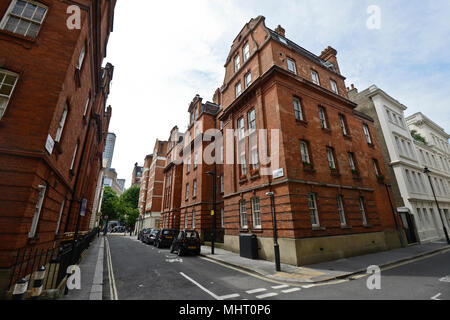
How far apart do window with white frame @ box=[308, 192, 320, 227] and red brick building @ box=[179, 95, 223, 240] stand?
1120 cm

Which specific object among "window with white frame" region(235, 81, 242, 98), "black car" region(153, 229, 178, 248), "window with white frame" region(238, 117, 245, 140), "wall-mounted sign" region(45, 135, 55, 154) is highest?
"window with white frame" region(235, 81, 242, 98)

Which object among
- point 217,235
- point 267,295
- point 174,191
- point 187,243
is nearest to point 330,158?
point 267,295

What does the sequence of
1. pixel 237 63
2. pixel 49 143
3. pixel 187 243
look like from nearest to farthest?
pixel 49 143 < pixel 187 243 < pixel 237 63

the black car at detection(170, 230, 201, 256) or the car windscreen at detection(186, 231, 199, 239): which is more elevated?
the car windscreen at detection(186, 231, 199, 239)

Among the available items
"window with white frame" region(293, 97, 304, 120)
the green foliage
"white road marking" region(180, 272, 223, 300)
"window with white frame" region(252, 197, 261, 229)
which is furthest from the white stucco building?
"white road marking" region(180, 272, 223, 300)

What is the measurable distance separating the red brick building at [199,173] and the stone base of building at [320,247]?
6.79 m

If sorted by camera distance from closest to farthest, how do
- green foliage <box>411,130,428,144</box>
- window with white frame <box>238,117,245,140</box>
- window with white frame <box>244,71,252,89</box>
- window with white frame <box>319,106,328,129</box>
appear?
1. window with white frame <box>319,106,328,129</box>
2. window with white frame <box>238,117,245,140</box>
3. window with white frame <box>244,71,252,89</box>
4. green foliage <box>411,130,428,144</box>

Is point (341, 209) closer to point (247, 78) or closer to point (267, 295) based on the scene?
point (267, 295)

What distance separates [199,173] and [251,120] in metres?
10.7

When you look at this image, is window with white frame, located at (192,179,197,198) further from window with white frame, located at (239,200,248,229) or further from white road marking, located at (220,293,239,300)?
white road marking, located at (220,293,239,300)

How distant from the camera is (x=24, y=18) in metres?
7.72

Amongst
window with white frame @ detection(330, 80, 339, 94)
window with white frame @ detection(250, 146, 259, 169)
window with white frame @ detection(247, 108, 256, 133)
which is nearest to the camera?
window with white frame @ detection(250, 146, 259, 169)

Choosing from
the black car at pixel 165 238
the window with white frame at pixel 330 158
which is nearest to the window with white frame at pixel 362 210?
the window with white frame at pixel 330 158

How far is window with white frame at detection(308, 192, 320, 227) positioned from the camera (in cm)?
1199
